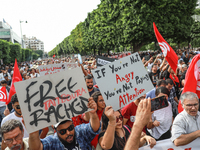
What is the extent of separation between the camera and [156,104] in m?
1.86

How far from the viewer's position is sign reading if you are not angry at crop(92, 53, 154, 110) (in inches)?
92.0

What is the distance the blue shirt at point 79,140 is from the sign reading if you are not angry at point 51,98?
1.10ft

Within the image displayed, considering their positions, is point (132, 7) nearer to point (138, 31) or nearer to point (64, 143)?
point (138, 31)

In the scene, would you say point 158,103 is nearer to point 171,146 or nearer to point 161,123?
point 171,146

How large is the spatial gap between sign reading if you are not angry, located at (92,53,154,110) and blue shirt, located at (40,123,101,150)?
56cm

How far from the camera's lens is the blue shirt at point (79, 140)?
2.33 m

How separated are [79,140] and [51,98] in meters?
0.71

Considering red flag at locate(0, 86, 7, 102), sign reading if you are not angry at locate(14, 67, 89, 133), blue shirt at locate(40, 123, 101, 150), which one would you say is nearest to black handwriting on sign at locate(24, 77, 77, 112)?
sign reading if you are not angry at locate(14, 67, 89, 133)

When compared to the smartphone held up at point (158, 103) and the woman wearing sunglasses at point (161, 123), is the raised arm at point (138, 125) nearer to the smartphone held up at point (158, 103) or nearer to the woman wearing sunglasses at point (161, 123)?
the smartphone held up at point (158, 103)

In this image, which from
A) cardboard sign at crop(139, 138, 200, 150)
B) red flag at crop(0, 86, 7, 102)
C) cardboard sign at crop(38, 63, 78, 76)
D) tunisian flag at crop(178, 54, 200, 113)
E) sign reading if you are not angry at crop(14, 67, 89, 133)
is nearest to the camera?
sign reading if you are not angry at crop(14, 67, 89, 133)

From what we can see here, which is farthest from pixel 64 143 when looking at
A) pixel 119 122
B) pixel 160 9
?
pixel 160 9

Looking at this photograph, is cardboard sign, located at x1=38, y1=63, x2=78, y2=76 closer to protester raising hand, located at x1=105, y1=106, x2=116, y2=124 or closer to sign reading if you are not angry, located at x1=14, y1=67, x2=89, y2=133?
sign reading if you are not angry, located at x1=14, y1=67, x2=89, y2=133

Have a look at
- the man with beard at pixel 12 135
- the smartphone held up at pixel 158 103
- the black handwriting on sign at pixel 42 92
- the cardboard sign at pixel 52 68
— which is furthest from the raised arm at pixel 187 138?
the cardboard sign at pixel 52 68

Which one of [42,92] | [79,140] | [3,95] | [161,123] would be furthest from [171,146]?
[3,95]
